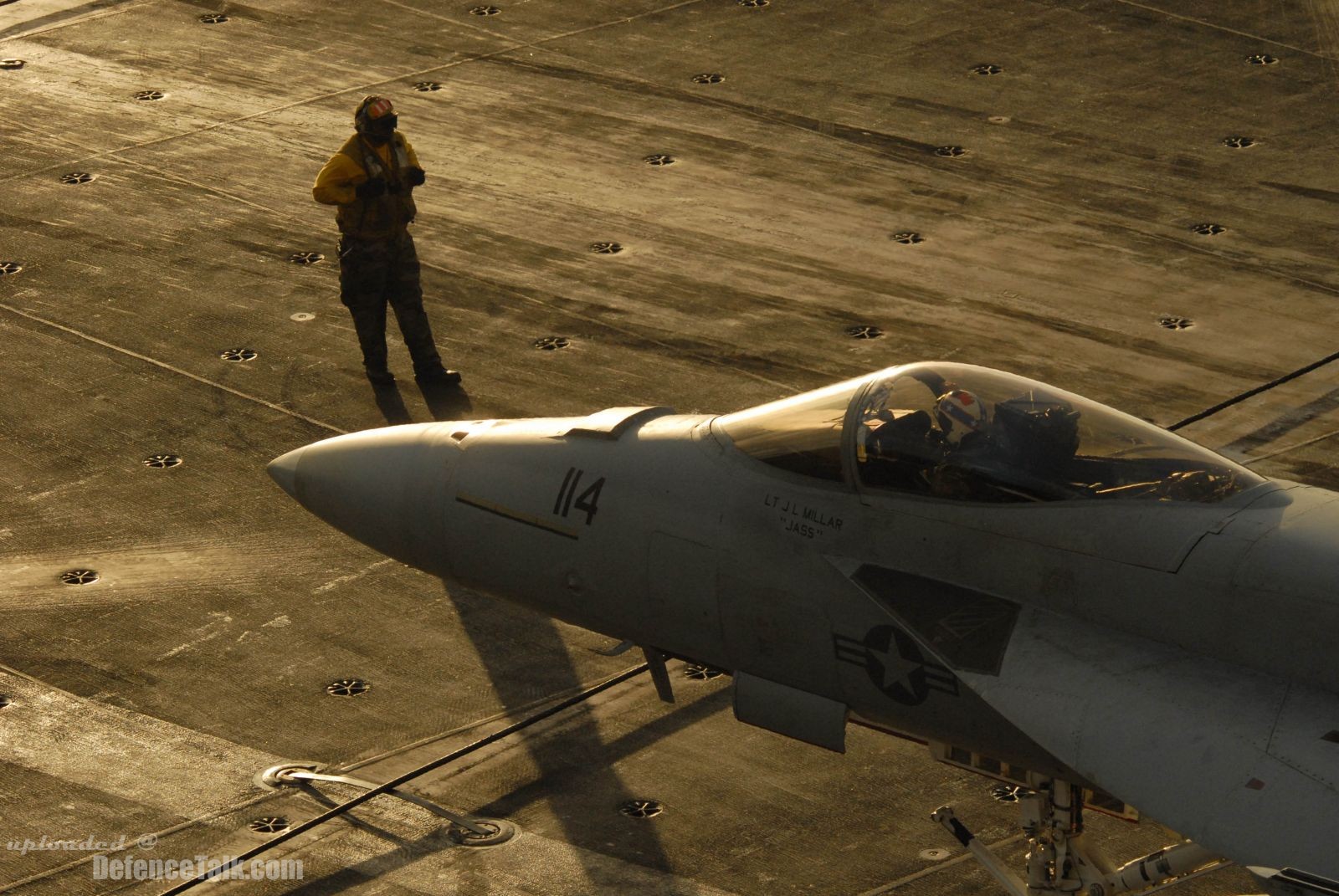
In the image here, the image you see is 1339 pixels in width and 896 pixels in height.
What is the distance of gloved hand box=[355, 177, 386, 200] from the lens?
15.1m

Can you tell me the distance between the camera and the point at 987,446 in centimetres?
839

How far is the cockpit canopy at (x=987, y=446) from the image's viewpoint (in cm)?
825

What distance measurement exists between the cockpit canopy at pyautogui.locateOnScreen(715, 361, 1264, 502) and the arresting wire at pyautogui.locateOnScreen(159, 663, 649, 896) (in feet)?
7.86

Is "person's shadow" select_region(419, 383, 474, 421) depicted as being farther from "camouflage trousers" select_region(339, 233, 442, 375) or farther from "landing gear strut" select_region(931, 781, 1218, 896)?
"landing gear strut" select_region(931, 781, 1218, 896)

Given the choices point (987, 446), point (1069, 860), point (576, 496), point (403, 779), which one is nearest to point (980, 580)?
point (987, 446)

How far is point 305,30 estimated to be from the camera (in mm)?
23750

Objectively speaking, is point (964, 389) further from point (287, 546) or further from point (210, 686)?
point (287, 546)

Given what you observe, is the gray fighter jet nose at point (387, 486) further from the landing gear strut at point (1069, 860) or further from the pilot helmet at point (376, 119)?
the pilot helmet at point (376, 119)

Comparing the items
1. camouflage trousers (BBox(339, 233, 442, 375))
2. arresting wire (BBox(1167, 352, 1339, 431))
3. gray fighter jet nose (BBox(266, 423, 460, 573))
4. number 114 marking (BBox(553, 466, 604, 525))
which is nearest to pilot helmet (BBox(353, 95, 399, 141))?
camouflage trousers (BBox(339, 233, 442, 375))

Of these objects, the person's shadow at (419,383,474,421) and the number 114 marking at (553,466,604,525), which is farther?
the person's shadow at (419,383,474,421)

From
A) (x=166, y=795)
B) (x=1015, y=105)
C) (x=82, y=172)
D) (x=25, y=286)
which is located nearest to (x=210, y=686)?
(x=166, y=795)

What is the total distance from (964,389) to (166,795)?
5230 millimetres

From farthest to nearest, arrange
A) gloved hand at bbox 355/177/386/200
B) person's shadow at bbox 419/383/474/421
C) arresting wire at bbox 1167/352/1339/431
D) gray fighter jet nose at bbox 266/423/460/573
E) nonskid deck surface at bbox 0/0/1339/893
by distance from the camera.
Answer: person's shadow at bbox 419/383/474/421
gloved hand at bbox 355/177/386/200
arresting wire at bbox 1167/352/1339/431
nonskid deck surface at bbox 0/0/1339/893
gray fighter jet nose at bbox 266/423/460/573

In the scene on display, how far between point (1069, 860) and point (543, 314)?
30.8 ft
